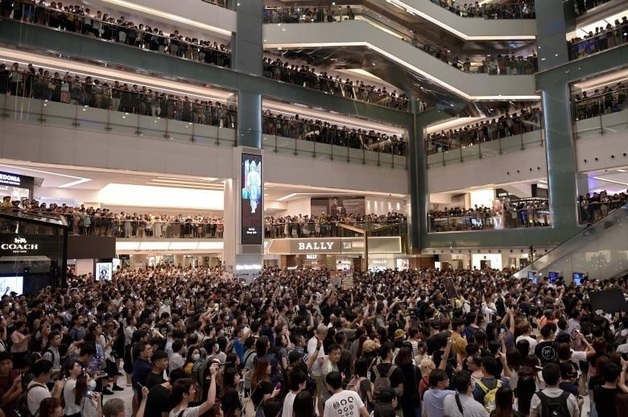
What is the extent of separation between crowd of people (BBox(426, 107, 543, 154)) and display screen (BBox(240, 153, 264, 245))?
11267mm

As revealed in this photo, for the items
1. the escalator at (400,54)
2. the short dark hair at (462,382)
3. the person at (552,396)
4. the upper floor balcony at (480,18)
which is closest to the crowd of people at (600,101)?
the escalator at (400,54)

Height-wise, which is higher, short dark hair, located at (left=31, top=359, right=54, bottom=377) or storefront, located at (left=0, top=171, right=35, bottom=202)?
storefront, located at (left=0, top=171, right=35, bottom=202)

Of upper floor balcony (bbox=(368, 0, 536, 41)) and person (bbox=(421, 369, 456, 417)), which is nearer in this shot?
person (bbox=(421, 369, 456, 417))

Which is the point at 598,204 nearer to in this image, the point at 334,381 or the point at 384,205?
the point at 384,205

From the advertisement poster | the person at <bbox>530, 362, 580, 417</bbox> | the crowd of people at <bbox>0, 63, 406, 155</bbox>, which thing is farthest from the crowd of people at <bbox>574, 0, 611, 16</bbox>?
the person at <bbox>530, 362, 580, 417</bbox>

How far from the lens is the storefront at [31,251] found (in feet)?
47.1

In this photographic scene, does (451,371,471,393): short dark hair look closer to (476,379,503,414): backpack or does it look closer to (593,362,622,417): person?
(476,379,503,414): backpack

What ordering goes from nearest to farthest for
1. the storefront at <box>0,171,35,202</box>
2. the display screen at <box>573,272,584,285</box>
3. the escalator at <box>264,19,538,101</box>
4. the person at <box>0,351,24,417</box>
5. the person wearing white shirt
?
the person at <box>0,351,24,417</box> → the person wearing white shirt → the display screen at <box>573,272,584,285</box> → the storefront at <box>0,171,35,202</box> → the escalator at <box>264,19,538,101</box>

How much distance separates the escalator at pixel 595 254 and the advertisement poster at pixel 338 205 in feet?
44.3

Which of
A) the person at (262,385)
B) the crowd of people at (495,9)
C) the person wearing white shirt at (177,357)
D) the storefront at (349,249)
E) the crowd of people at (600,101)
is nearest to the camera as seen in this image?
the person at (262,385)

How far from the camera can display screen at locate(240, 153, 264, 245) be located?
21.4m

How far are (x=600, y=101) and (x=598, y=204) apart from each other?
4.43 meters

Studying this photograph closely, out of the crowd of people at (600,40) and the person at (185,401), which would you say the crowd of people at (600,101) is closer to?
the crowd of people at (600,40)

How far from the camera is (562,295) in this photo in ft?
38.4
